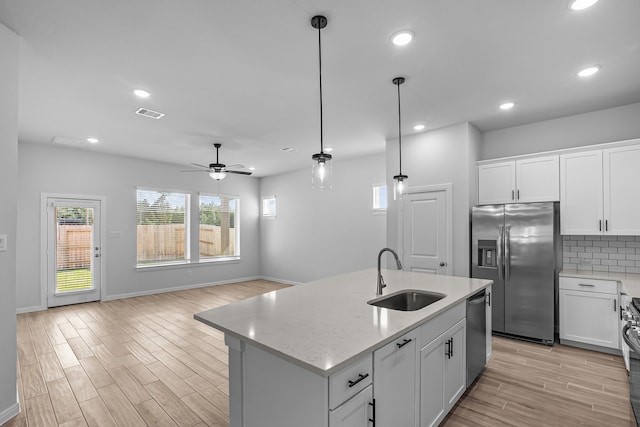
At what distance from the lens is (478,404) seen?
2.51 metres

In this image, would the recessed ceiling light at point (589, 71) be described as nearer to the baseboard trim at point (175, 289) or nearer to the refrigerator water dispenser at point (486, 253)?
the refrigerator water dispenser at point (486, 253)

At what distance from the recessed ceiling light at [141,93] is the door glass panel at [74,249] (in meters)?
3.82

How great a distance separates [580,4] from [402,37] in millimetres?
1103

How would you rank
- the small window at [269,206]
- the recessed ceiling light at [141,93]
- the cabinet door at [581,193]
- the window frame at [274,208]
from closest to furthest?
the recessed ceiling light at [141,93]
the cabinet door at [581,193]
the window frame at [274,208]
the small window at [269,206]

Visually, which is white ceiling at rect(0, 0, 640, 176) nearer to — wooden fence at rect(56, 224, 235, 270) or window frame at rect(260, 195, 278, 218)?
wooden fence at rect(56, 224, 235, 270)

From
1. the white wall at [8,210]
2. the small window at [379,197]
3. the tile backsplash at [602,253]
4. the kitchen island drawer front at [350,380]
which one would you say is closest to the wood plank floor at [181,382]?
the white wall at [8,210]

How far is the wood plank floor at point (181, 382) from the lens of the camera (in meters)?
2.37

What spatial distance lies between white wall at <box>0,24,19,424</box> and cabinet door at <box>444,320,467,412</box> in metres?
3.21

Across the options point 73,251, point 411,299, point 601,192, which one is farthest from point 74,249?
point 601,192

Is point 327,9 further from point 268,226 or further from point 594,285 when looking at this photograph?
point 268,226

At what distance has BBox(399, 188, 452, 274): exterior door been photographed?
14.5ft

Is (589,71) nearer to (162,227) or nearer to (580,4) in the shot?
(580,4)

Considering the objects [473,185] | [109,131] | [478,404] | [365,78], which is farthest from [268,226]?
[478,404]

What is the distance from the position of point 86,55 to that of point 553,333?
5602 millimetres
